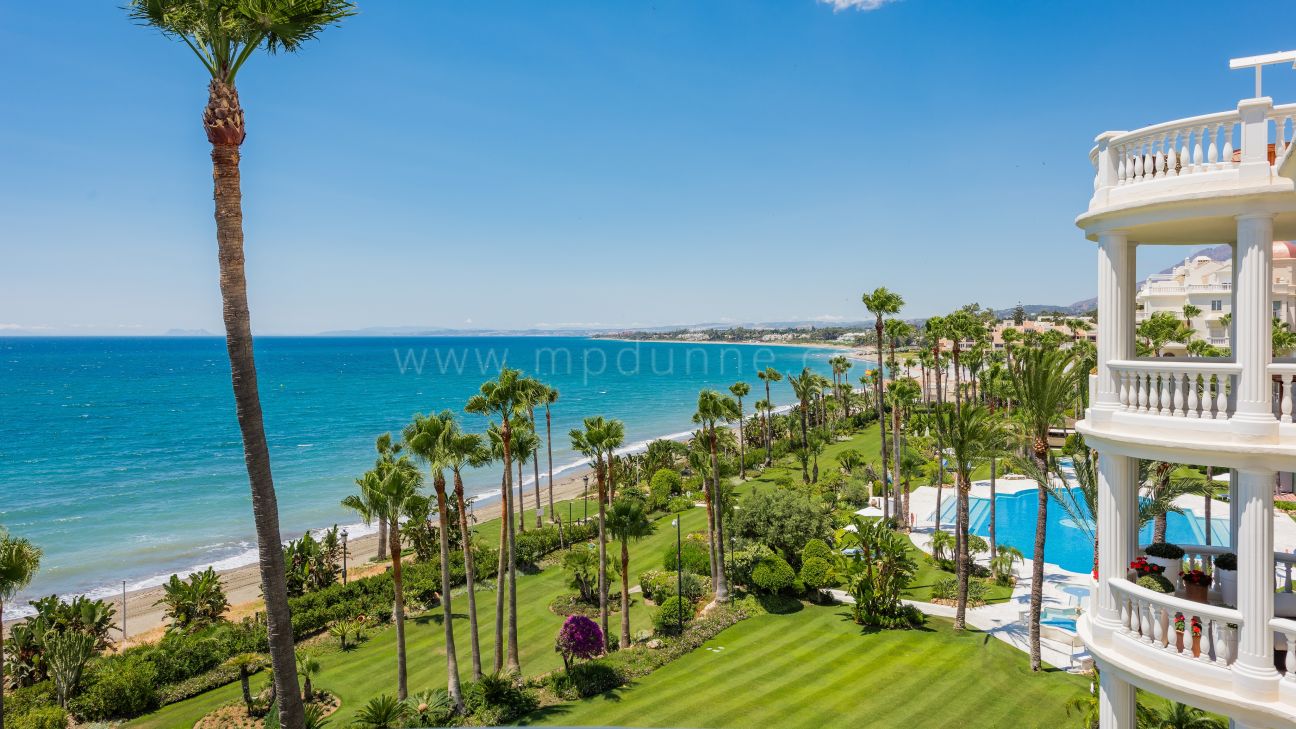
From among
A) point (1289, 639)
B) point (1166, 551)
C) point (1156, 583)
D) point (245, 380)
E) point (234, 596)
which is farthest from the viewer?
point (234, 596)

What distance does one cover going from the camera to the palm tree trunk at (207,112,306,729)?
348 inches

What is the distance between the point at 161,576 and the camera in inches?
1460

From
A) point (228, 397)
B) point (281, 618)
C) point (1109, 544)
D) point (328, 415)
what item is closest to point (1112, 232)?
point (1109, 544)

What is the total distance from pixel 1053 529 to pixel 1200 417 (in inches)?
1362

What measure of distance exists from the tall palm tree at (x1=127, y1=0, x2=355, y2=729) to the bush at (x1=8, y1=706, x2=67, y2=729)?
15807 millimetres

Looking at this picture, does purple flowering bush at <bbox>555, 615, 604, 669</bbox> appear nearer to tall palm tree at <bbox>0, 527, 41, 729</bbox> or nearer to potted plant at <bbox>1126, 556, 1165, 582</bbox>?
tall palm tree at <bbox>0, 527, 41, 729</bbox>

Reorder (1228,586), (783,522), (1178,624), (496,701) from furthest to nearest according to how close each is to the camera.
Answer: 1. (783,522)
2. (496,701)
3. (1228,586)
4. (1178,624)

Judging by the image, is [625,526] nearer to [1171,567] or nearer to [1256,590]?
[1171,567]

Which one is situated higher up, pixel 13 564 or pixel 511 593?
pixel 13 564

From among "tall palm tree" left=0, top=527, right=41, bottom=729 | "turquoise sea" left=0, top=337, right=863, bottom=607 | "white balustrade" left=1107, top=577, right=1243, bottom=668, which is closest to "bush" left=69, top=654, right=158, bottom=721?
"tall palm tree" left=0, top=527, right=41, bottom=729

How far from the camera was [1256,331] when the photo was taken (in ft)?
21.9

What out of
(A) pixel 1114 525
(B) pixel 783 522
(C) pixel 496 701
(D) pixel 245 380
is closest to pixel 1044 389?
(A) pixel 1114 525

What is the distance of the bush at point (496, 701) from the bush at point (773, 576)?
10.9 m

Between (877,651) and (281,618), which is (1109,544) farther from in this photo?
(877,651)
